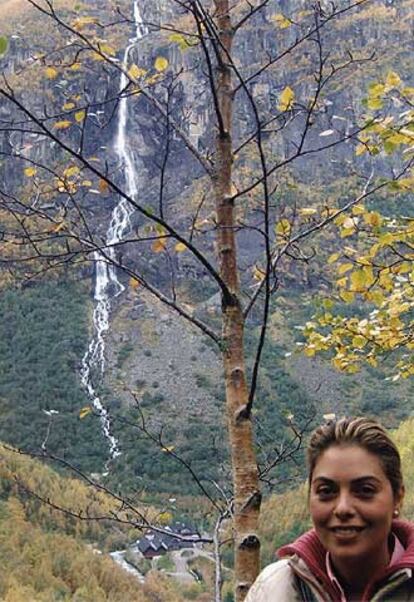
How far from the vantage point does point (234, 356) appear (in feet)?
7.83

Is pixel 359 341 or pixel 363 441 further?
pixel 359 341

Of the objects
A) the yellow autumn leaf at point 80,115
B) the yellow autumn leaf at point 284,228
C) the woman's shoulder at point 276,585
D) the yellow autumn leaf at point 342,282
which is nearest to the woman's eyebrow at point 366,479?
the woman's shoulder at point 276,585

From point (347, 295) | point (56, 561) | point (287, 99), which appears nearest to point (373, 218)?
point (347, 295)

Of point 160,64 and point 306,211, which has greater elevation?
point 160,64

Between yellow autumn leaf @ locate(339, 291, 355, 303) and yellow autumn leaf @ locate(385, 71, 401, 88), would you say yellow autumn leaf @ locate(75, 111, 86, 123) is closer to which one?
yellow autumn leaf @ locate(385, 71, 401, 88)

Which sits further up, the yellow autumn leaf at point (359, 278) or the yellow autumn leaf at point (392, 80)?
the yellow autumn leaf at point (392, 80)

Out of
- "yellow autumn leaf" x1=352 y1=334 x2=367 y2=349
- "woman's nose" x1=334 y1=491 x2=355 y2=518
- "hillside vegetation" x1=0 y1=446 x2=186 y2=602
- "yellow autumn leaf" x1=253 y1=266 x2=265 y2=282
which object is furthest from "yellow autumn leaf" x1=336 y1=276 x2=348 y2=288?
"hillside vegetation" x1=0 y1=446 x2=186 y2=602

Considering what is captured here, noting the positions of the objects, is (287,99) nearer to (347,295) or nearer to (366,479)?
(366,479)

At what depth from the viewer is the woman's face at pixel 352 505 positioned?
158cm

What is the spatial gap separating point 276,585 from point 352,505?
9.4 inches

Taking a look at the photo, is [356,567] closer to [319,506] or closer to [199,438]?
[319,506]

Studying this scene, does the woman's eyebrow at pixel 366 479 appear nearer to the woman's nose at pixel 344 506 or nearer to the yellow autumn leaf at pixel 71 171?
the woman's nose at pixel 344 506

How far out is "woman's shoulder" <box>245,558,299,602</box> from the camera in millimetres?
1610

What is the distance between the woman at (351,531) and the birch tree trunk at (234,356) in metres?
0.55
